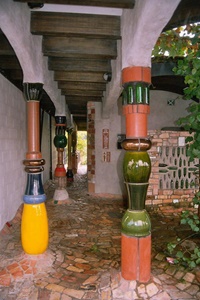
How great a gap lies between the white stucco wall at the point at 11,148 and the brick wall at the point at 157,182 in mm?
2699

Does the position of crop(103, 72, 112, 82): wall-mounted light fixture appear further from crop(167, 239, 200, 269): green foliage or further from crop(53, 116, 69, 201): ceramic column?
crop(167, 239, 200, 269): green foliage

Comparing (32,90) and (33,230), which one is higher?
(32,90)

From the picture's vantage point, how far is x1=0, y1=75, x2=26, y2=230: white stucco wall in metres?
3.61

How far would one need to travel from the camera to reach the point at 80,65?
3438 mm

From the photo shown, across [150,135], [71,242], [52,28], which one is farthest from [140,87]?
[150,135]

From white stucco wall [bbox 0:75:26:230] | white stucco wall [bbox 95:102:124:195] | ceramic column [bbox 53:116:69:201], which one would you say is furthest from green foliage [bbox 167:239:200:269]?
white stucco wall [bbox 95:102:124:195]

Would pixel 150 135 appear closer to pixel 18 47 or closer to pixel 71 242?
pixel 71 242

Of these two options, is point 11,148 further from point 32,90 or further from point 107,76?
point 107,76

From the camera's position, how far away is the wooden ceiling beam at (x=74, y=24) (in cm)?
241

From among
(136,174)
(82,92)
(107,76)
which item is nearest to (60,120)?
(82,92)

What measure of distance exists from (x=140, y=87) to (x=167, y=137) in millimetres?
3304

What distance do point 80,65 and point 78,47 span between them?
62cm

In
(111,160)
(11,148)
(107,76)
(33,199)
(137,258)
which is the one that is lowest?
(137,258)

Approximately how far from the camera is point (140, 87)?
2.22 meters
